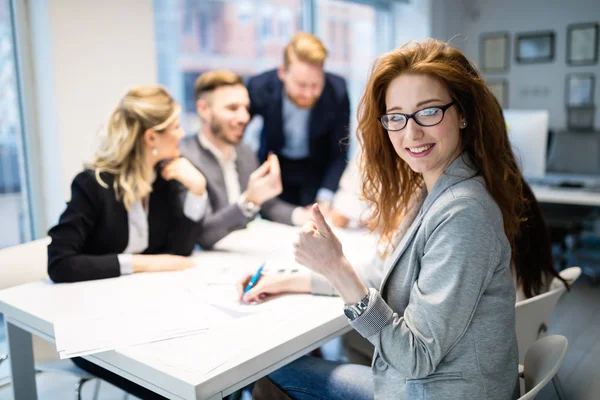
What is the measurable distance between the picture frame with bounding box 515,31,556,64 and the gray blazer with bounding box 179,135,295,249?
4.24m

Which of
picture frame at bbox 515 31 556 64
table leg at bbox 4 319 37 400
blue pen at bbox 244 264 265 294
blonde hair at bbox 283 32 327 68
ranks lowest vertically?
table leg at bbox 4 319 37 400

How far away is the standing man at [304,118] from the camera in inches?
119

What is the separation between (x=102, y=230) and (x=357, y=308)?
43.1 inches

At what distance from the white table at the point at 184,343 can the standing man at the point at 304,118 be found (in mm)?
1223

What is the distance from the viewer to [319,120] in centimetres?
327

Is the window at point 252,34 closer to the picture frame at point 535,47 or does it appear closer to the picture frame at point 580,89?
the picture frame at point 535,47

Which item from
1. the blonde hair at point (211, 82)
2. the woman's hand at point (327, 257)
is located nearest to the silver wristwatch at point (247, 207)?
the blonde hair at point (211, 82)

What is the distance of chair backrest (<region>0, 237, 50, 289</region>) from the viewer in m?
1.93

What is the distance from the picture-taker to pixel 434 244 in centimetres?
124

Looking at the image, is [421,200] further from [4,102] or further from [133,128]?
[4,102]

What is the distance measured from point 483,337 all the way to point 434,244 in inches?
A: 8.8

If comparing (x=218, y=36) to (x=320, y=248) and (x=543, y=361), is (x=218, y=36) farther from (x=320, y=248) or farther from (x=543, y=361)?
(x=543, y=361)

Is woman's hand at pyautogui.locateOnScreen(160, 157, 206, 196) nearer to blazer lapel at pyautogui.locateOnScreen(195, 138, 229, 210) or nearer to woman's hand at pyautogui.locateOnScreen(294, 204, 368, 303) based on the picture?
blazer lapel at pyautogui.locateOnScreen(195, 138, 229, 210)

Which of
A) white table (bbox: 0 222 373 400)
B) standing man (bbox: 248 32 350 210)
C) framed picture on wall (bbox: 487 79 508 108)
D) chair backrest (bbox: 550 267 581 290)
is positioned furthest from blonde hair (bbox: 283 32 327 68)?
framed picture on wall (bbox: 487 79 508 108)
